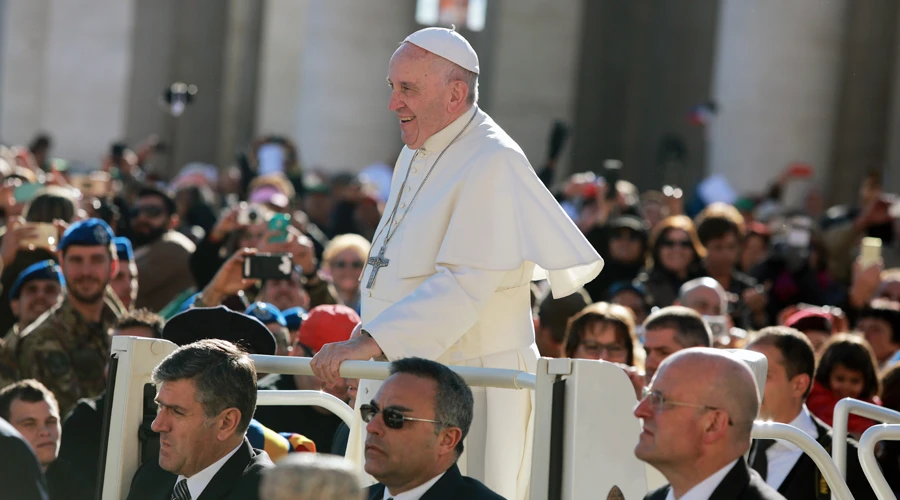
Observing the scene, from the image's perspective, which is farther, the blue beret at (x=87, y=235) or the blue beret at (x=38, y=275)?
the blue beret at (x=38, y=275)

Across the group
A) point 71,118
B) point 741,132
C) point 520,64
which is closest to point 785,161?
point 741,132

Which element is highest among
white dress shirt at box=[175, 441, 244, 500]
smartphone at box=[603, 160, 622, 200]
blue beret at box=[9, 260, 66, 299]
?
smartphone at box=[603, 160, 622, 200]

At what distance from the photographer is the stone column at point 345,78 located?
19.1m

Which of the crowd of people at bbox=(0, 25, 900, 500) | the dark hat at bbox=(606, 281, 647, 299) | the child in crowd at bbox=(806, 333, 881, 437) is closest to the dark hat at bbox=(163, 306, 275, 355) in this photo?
the crowd of people at bbox=(0, 25, 900, 500)

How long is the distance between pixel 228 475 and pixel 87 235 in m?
3.56

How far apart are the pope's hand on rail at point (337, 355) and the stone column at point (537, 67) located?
14670mm

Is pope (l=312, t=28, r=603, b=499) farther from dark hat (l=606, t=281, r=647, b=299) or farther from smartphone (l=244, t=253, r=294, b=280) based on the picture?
dark hat (l=606, t=281, r=647, b=299)

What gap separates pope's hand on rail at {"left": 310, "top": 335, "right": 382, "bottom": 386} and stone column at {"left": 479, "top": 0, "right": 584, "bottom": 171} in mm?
14670

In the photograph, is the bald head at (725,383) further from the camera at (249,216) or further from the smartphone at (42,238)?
the smartphone at (42,238)

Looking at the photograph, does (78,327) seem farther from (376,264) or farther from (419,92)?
(419,92)

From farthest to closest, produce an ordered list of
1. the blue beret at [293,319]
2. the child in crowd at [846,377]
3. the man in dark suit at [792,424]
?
the blue beret at [293,319] < the child in crowd at [846,377] < the man in dark suit at [792,424]

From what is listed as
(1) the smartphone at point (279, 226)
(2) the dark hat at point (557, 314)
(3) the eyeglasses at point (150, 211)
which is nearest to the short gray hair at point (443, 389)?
(2) the dark hat at point (557, 314)

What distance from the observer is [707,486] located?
3697 millimetres

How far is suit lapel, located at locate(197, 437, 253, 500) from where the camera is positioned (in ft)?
14.1
